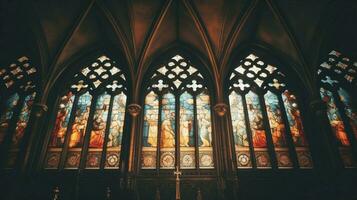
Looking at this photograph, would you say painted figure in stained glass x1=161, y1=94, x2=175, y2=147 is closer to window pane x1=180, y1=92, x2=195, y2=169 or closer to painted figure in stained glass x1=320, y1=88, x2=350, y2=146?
window pane x1=180, y1=92, x2=195, y2=169

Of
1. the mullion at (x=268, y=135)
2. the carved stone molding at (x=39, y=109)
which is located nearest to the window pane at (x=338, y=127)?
the mullion at (x=268, y=135)

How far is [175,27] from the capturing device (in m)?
13.4

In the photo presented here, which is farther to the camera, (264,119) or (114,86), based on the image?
(114,86)

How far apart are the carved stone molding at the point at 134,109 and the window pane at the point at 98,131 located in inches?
47.4

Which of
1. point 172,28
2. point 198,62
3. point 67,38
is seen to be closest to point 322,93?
point 198,62

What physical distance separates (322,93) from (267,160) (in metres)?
3.82

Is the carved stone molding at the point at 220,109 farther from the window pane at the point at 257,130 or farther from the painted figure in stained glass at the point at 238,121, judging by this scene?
the window pane at the point at 257,130

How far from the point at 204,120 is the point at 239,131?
51.2 inches

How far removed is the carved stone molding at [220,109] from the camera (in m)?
11.2

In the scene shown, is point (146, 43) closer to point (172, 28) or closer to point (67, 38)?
point (172, 28)

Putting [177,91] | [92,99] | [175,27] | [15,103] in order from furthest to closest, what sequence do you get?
[175,27]
[177,91]
[92,99]
[15,103]

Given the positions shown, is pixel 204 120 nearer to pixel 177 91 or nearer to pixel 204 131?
pixel 204 131

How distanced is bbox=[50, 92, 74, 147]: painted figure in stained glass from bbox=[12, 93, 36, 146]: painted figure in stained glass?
107cm

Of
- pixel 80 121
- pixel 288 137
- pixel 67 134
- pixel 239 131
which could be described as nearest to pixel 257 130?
pixel 239 131
